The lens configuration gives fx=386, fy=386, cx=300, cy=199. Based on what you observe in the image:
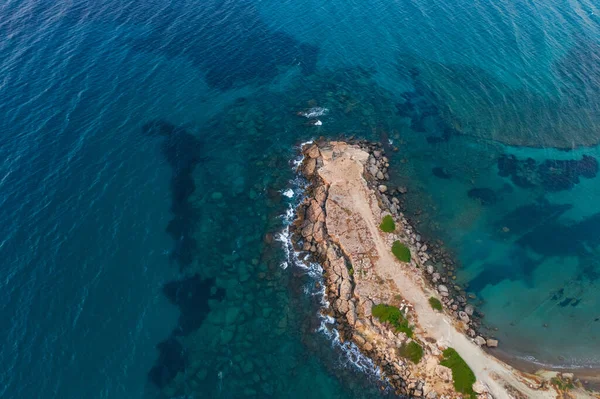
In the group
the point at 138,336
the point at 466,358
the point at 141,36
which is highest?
the point at 141,36

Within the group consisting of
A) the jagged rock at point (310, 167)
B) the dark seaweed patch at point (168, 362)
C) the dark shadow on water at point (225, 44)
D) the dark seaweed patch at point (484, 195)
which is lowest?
the dark seaweed patch at point (484, 195)

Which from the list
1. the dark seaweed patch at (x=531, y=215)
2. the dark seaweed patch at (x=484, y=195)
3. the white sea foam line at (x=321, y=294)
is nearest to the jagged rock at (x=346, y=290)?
the white sea foam line at (x=321, y=294)

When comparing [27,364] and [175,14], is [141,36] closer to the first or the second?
[175,14]

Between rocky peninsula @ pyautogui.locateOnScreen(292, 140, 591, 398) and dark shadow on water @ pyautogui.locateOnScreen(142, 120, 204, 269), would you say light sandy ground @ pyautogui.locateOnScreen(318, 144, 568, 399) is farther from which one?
dark shadow on water @ pyautogui.locateOnScreen(142, 120, 204, 269)

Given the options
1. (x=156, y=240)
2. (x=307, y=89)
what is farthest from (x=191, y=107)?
(x=156, y=240)

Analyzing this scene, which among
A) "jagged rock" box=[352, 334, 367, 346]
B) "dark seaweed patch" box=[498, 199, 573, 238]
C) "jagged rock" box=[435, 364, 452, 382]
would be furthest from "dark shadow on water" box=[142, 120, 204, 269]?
"dark seaweed patch" box=[498, 199, 573, 238]

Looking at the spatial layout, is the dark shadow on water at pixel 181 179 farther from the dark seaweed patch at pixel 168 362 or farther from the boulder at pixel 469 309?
the boulder at pixel 469 309

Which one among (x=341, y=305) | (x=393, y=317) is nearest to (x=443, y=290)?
(x=393, y=317)

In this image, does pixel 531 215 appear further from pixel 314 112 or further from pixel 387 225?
pixel 314 112
